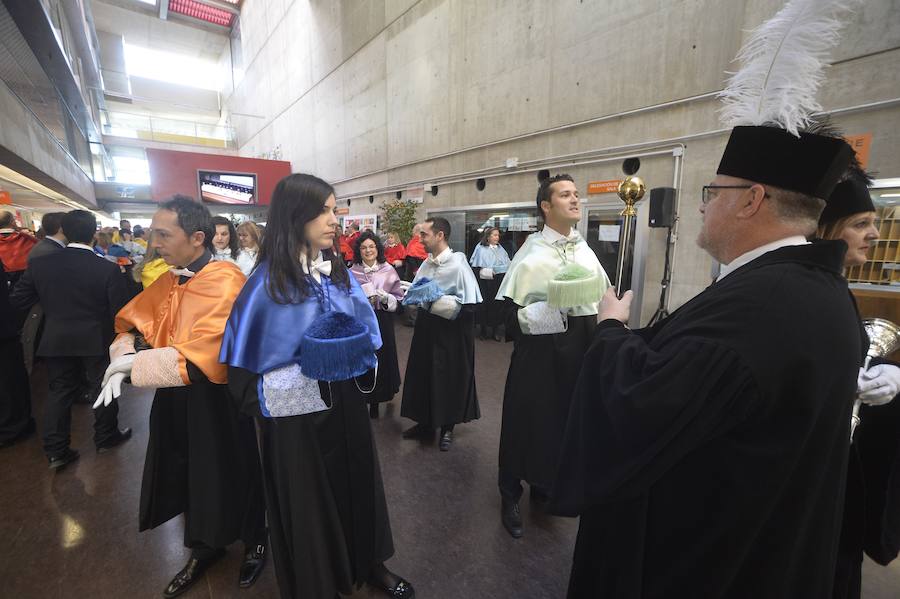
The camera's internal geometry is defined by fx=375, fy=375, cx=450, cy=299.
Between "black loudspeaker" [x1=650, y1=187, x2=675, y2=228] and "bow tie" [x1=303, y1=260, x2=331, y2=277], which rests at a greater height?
"black loudspeaker" [x1=650, y1=187, x2=675, y2=228]

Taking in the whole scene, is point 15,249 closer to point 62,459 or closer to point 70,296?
point 70,296

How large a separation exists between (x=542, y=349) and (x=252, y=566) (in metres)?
1.96

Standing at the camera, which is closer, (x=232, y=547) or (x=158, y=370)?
(x=158, y=370)

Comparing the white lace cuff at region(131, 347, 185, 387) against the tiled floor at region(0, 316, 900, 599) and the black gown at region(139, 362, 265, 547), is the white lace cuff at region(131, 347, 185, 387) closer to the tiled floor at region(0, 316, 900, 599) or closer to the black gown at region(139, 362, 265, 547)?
the black gown at region(139, 362, 265, 547)

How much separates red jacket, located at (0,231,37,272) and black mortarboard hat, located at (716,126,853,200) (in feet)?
22.4

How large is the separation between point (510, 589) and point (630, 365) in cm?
161

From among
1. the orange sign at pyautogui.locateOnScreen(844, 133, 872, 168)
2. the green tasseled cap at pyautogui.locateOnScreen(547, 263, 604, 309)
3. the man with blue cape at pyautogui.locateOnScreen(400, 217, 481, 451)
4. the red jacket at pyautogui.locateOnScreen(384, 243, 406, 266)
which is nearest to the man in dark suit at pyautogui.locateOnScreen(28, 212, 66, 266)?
the man with blue cape at pyautogui.locateOnScreen(400, 217, 481, 451)

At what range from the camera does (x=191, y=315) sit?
5.32 ft

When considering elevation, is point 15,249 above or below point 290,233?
below

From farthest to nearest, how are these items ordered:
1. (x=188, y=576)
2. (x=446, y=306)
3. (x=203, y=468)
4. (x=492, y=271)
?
(x=492, y=271) < (x=446, y=306) < (x=188, y=576) < (x=203, y=468)

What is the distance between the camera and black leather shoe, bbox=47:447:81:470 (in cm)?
289

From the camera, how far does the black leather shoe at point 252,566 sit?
1926 millimetres

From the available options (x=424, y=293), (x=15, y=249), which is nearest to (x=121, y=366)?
(x=424, y=293)

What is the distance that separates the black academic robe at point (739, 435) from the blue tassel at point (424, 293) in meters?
2.02
